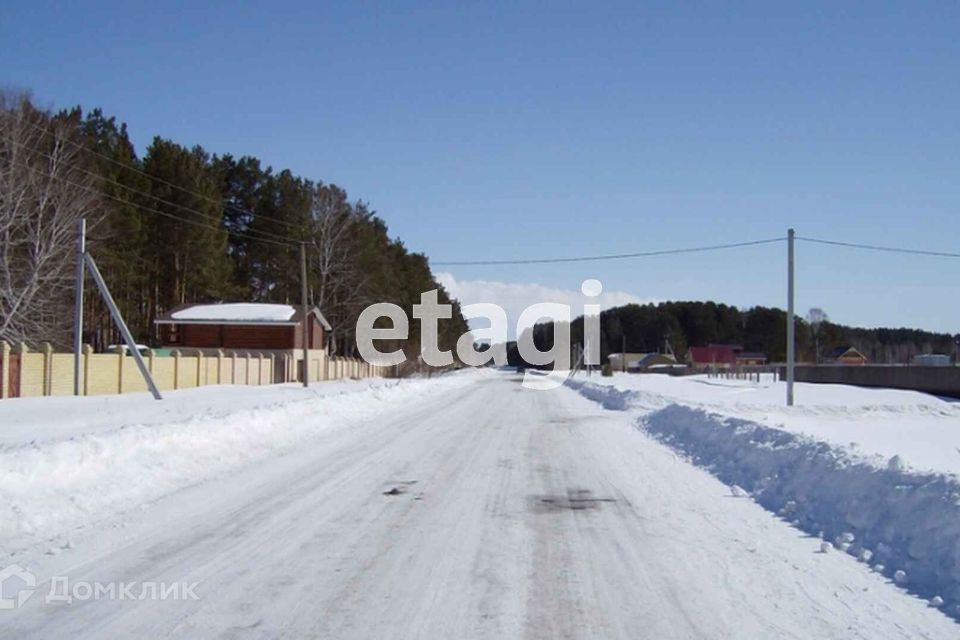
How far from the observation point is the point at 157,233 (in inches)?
2259

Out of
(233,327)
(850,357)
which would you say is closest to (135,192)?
(233,327)

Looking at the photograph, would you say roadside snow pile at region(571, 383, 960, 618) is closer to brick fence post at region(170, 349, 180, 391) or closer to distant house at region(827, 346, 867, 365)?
Answer: brick fence post at region(170, 349, 180, 391)

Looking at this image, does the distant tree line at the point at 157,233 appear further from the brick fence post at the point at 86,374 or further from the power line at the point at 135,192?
the brick fence post at the point at 86,374

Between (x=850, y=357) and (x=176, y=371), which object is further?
(x=850, y=357)

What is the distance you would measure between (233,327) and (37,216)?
19574 mm

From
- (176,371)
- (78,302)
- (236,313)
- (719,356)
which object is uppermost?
(236,313)

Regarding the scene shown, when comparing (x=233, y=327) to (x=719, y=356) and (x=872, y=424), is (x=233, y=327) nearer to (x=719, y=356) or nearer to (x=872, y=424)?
(x=872, y=424)

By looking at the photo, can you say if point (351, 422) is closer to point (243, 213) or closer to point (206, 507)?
point (206, 507)

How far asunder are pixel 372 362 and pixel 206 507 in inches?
2756

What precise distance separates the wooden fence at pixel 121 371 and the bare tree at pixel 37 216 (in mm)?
3197

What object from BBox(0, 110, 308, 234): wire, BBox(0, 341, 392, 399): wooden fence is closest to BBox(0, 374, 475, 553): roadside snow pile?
BBox(0, 341, 392, 399): wooden fence

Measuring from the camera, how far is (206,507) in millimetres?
10648

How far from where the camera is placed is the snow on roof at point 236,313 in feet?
191

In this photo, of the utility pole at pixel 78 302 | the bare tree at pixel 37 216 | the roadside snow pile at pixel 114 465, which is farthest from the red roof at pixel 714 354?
the roadside snow pile at pixel 114 465
